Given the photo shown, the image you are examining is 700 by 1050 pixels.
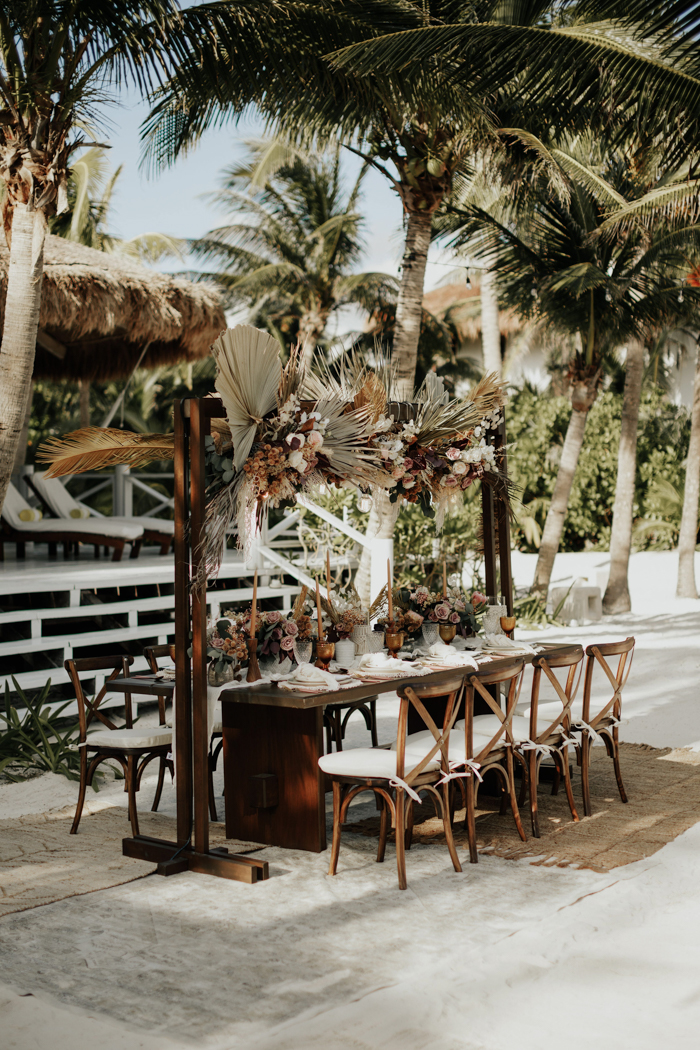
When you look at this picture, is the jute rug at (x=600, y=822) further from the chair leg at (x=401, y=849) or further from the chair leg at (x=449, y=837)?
the chair leg at (x=401, y=849)

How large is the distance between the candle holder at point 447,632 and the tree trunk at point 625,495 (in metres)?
8.43

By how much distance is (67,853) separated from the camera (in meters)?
4.94

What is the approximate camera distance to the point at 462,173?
10414 millimetres

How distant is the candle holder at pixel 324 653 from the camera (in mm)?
Result: 5125

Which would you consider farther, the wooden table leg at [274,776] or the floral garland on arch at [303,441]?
the wooden table leg at [274,776]

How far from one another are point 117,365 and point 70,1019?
1009 centimetres

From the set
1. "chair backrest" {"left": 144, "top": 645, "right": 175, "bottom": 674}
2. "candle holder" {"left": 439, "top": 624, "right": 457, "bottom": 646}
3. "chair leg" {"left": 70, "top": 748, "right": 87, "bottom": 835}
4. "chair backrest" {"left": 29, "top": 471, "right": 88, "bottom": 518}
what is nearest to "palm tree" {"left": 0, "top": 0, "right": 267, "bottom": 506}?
"chair backrest" {"left": 144, "top": 645, "right": 175, "bottom": 674}

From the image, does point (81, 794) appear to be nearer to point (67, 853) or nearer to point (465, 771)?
point (67, 853)

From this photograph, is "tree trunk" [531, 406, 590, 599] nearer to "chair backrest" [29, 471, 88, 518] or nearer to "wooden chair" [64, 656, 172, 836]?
"chair backrest" [29, 471, 88, 518]

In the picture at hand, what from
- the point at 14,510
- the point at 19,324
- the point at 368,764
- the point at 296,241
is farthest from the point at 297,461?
the point at 296,241

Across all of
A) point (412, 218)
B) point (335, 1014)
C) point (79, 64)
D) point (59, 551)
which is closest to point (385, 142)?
point (412, 218)

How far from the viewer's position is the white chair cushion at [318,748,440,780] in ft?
14.8

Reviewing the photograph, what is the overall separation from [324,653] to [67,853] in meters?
1.52

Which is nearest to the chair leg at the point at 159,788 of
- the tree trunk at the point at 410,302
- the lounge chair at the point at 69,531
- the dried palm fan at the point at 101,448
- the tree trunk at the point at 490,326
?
the dried palm fan at the point at 101,448
